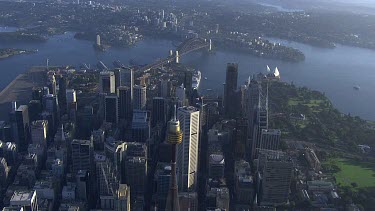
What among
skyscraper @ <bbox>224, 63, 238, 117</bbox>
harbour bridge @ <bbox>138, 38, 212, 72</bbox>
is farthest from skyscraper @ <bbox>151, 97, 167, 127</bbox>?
harbour bridge @ <bbox>138, 38, 212, 72</bbox>

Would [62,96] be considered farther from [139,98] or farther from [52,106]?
[139,98]

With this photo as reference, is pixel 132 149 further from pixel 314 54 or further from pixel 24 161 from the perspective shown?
pixel 314 54

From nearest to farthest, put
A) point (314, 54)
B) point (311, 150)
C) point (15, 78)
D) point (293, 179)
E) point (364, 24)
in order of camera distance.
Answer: point (293, 179)
point (311, 150)
point (15, 78)
point (314, 54)
point (364, 24)

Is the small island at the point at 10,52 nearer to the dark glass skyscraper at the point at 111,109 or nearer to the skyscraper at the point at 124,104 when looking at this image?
the skyscraper at the point at 124,104

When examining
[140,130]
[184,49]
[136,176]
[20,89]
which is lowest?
[20,89]

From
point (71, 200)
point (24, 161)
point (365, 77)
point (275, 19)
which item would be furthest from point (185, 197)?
point (275, 19)

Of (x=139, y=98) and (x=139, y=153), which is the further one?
(x=139, y=98)

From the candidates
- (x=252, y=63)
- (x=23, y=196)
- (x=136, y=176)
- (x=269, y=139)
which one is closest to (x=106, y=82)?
(x=136, y=176)
